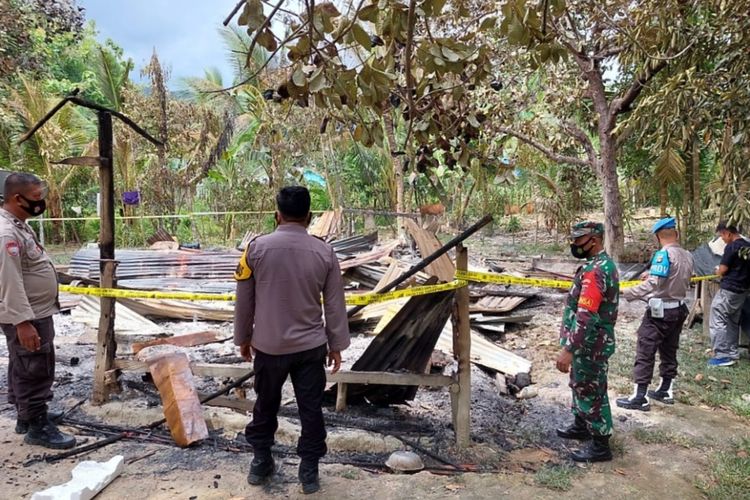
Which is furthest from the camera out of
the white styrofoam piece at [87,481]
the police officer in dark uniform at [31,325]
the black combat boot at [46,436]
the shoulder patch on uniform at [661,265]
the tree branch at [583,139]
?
the tree branch at [583,139]

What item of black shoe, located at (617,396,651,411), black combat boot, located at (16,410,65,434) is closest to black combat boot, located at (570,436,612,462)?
black shoe, located at (617,396,651,411)

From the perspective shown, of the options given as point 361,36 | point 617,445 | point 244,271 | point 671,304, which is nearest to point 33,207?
point 244,271

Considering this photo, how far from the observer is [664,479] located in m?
3.49

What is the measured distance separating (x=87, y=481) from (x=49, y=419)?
1.19 metres

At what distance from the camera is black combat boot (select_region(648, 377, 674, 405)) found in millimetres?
4914

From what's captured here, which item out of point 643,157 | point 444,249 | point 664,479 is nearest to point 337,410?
point 444,249

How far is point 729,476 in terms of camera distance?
3457 mm

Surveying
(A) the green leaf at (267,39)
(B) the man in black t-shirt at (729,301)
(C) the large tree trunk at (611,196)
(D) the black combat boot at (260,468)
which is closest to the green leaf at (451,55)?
(A) the green leaf at (267,39)

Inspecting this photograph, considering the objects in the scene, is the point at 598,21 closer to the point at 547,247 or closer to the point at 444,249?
the point at 444,249

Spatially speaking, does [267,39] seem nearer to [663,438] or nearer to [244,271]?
[244,271]

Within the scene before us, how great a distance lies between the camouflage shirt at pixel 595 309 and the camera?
11.9 ft

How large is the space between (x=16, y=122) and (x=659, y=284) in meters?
15.9

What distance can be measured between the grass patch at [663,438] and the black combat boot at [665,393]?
29.5 inches

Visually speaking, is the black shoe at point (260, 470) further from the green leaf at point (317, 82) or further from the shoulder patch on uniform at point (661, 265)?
the shoulder patch on uniform at point (661, 265)
